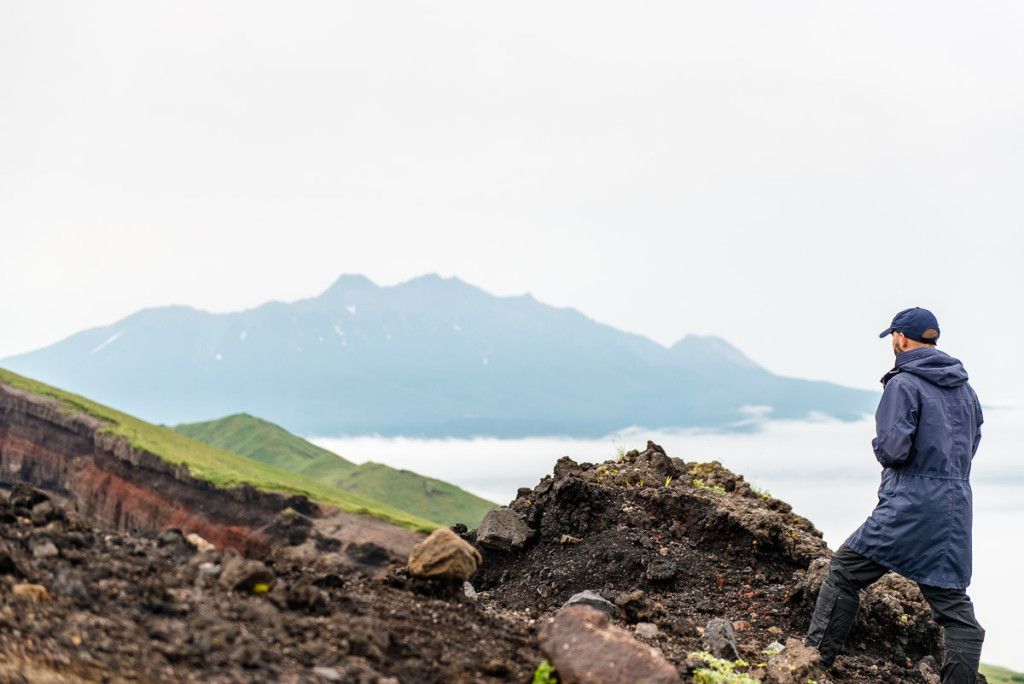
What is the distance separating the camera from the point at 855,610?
6.58 metres

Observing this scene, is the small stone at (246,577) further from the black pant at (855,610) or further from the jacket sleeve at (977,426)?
the jacket sleeve at (977,426)

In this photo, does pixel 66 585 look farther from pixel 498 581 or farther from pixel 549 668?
pixel 498 581

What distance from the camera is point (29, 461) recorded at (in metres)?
30.0

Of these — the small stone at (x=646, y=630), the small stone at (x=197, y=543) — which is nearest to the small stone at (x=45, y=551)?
the small stone at (x=197, y=543)

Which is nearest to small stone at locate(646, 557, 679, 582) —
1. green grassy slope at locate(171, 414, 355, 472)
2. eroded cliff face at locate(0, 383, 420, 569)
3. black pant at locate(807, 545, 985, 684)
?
black pant at locate(807, 545, 985, 684)

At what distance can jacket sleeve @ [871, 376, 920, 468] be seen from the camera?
5996 mm

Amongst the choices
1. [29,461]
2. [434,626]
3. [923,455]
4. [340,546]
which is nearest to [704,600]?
[923,455]

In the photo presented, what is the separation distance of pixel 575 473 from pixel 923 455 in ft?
18.1

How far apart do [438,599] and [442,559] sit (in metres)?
0.31

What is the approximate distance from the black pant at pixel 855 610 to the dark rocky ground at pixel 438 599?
1.38 ft

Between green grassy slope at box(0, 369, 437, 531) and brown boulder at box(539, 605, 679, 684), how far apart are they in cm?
2600

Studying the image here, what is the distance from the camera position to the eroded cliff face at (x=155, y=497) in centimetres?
2850

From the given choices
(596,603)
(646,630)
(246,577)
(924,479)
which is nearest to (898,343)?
(924,479)

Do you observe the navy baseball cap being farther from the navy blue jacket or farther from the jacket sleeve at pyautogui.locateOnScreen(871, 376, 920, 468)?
the jacket sleeve at pyautogui.locateOnScreen(871, 376, 920, 468)
